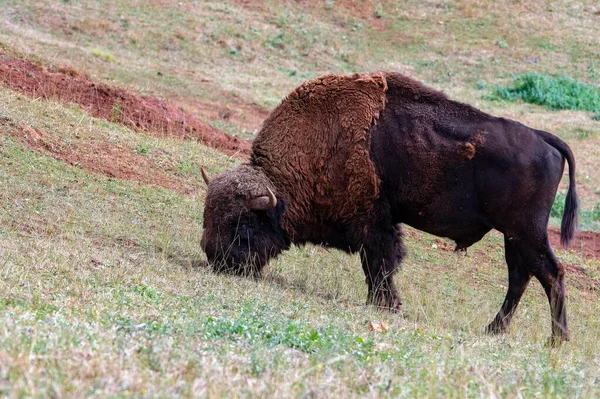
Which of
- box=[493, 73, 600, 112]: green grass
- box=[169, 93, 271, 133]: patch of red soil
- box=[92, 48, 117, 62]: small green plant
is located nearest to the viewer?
box=[169, 93, 271, 133]: patch of red soil

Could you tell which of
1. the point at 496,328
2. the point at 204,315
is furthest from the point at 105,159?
the point at 204,315

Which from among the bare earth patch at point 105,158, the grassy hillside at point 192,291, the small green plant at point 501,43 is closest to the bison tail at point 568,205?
the grassy hillside at point 192,291

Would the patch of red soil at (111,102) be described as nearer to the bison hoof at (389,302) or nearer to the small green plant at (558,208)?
the small green plant at (558,208)

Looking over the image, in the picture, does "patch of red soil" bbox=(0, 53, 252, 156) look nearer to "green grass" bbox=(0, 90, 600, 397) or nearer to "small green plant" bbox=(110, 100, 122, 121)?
"small green plant" bbox=(110, 100, 122, 121)

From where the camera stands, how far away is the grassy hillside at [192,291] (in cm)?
436

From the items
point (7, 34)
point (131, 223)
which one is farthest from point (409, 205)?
point (7, 34)

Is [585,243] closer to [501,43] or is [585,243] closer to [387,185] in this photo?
[387,185]

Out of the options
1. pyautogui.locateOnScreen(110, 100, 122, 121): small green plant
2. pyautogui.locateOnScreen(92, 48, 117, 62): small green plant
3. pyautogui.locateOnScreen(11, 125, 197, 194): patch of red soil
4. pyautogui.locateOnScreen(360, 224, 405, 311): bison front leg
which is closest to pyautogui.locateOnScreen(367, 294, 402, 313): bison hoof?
pyautogui.locateOnScreen(360, 224, 405, 311): bison front leg

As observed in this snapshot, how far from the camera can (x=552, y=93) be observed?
29.3 meters

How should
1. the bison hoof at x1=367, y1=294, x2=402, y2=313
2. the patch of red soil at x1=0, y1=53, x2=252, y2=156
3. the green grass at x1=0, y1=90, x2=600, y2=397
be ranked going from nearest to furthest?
the green grass at x1=0, y1=90, x2=600, y2=397
the bison hoof at x1=367, y1=294, x2=402, y2=313
the patch of red soil at x1=0, y1=53, x2=252, y2=156

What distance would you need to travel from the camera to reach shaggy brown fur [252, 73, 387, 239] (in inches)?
361

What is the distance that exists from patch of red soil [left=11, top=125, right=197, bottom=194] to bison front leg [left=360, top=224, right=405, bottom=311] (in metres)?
4.33

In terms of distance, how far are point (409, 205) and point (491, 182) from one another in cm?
86

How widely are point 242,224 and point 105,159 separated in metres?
4.07
